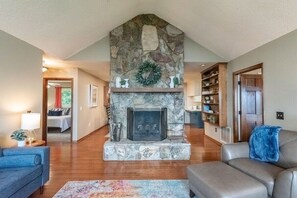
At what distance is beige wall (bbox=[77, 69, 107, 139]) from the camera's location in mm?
6297

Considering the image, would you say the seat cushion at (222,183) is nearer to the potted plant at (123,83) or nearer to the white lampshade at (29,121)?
the white lampshade at (29,121)

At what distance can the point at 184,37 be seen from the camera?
5.22 meters

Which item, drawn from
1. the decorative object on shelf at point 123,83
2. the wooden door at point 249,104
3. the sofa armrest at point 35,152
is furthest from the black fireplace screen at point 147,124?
the sofa armrest at point 35,152

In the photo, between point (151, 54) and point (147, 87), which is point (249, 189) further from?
point (151, 54)

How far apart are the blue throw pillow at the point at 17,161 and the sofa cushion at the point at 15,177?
7 centimetres

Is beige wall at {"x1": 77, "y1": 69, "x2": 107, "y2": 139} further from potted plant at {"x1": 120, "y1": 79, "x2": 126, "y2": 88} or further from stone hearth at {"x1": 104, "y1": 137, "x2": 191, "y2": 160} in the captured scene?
stone hearth at {"x1": 104, "y1": 137, "x2": 191, "y2": 160}

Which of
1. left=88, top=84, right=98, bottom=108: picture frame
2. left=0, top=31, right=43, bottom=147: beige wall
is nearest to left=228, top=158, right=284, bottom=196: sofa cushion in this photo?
left=0, top=31, right=43, bottom=147: beige wall

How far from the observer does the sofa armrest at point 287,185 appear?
176cm

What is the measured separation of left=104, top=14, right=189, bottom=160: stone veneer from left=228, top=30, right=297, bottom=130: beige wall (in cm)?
190

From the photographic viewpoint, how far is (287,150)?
2396 mm

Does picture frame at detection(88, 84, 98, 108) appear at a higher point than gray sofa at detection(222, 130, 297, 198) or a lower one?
higher

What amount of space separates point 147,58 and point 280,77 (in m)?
2.95

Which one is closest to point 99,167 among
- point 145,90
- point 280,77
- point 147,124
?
point 147,124

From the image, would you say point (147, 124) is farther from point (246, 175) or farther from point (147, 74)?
point (246, 175)
